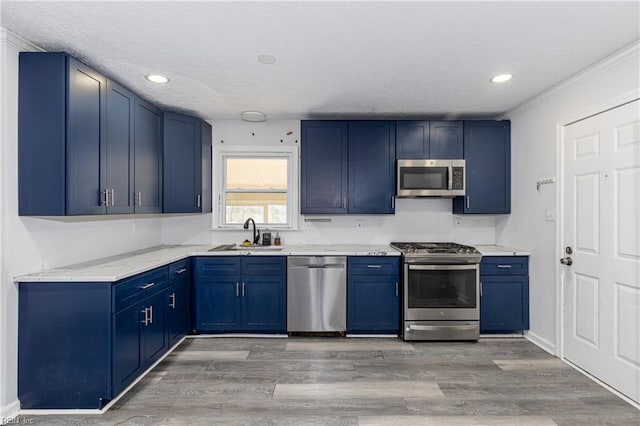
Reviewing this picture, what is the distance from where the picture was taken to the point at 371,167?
365 centimetres

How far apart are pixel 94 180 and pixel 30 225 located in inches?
18.8

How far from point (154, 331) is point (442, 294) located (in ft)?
8.80

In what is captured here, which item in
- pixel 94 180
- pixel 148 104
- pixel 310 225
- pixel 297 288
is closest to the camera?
pixel 94 180

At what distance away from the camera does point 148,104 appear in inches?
121

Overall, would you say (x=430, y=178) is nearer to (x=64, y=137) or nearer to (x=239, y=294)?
(x=239, y=294)

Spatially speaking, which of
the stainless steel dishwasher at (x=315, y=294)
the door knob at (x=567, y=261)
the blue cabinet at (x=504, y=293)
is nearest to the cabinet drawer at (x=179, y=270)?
the stainless steel dishwasher at (x=315, y=294)

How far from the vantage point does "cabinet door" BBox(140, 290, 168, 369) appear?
100.0 inches

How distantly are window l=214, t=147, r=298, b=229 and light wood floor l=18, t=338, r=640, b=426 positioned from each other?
Answer: 150cm

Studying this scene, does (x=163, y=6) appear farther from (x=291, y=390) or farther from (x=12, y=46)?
(x=291, y=390)

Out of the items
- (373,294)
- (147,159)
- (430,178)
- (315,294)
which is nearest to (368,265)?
(373,294)

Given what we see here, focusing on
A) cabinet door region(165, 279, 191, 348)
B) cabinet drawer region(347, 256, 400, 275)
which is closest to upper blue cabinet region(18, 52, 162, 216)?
cabinet door region(165, 279, 191, 348)

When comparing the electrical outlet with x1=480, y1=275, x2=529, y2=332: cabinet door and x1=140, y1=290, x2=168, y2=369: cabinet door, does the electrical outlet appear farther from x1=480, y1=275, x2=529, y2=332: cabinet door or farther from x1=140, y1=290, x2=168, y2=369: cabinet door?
x1=140, y1=290, x2=168, y2=369: cabinet door

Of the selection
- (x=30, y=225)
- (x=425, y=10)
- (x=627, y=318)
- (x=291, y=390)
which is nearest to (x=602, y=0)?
(x=425, y=10)

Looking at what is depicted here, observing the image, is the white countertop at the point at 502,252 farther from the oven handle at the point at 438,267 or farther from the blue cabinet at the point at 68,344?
the blue cabinet at the point at 68,344
